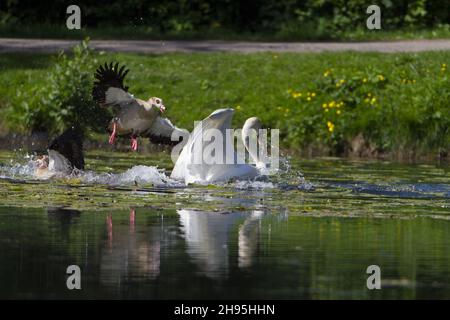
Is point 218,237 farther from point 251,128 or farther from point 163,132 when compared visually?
point 251,128

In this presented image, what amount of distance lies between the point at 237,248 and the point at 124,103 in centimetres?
502

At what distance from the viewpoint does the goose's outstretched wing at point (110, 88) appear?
15.1 meters

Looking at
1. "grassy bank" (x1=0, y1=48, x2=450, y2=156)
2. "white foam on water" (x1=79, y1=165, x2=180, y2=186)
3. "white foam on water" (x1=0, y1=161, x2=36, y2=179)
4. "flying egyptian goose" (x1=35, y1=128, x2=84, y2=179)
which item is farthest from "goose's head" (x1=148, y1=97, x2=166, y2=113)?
"grassy bank" (x1=0, y1=48, x2=450, y2=156)

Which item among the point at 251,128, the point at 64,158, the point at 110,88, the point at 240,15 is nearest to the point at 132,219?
the point at 110,88

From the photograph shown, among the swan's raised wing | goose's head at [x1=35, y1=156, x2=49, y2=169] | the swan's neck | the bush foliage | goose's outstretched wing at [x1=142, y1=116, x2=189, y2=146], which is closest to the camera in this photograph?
the swan's raised wing

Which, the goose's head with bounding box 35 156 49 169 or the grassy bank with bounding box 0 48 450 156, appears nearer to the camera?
the goose's head with bounding box 35 156 49 169

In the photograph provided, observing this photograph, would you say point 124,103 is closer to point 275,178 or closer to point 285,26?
point 275,178

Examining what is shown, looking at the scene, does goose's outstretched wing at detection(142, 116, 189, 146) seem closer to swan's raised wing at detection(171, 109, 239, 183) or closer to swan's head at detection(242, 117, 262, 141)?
swan's raised wing at detection(171, 109, 239, 183)

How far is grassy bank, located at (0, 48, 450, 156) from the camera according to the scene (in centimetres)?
2072

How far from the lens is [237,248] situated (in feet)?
35.3

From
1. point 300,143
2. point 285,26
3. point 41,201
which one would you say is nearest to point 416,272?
point 41,201

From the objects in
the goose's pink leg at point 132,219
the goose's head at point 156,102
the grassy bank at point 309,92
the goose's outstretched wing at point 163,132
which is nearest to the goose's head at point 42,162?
the goose's outstretched wing at point 163,132

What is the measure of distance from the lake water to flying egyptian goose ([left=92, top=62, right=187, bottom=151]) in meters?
0.47

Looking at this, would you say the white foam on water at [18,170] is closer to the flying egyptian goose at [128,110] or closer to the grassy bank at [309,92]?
the flying egyptian goose at [128,110]
